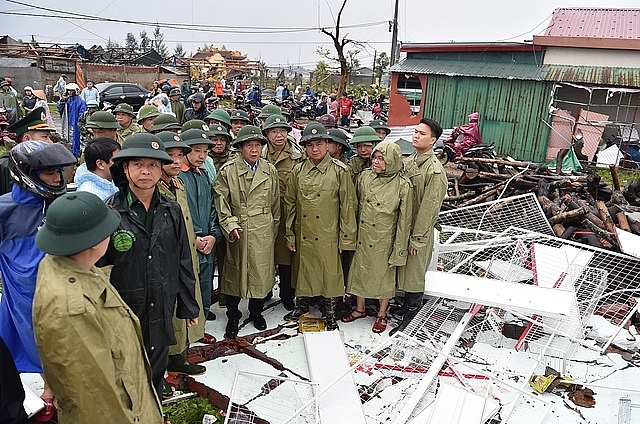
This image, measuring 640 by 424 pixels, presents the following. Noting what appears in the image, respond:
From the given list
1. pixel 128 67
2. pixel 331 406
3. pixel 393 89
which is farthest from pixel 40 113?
pixel 128 67

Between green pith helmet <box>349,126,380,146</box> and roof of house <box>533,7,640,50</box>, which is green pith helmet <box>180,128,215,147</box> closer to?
green pith helmet <box>349,126,380,146</box>

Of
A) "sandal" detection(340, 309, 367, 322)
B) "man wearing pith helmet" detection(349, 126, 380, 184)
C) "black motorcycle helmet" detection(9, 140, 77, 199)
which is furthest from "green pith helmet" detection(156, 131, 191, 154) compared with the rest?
"sandal" detection(340, 309, 367, 322)

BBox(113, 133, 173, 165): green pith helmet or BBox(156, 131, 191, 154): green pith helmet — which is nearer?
BBox(113, 133, 173, 165): green pith helmet

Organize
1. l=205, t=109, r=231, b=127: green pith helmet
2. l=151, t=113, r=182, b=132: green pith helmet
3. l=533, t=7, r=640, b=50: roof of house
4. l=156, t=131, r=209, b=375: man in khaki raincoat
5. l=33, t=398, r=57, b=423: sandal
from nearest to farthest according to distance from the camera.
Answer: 1. l=33, t=398, r=57, b=423: sandal
2. l=156, t=131, r=209, b=375: man in khaki raincoat
3. l=151, t=113, r=182, b=132: green pith helmet
4. l=205, t=109, r=231, b=127: green pith helmet
5. l=533, t=7, r=640, b=50: roof of house

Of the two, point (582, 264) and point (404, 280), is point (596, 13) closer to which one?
point (582, 264)

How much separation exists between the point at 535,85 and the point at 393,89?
441 cm

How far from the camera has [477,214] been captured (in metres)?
6.30

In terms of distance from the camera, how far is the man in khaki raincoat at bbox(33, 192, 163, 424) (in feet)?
5.28

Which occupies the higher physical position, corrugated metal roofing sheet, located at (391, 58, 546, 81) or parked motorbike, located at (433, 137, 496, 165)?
corrugated metal roofing sheet, located at (391, 58, 546, 81)

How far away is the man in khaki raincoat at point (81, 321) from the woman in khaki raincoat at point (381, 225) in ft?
8.09

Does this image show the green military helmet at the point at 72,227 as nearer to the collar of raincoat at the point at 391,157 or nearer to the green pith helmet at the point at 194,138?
the green pith helmet at the point at 194,138

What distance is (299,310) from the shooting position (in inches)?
175

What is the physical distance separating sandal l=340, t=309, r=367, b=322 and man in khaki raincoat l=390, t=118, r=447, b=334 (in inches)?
14.1

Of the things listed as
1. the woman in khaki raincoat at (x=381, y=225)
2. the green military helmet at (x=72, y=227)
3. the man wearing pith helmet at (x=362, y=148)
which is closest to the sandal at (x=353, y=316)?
the woman in khaki raincoat at (x=381, y=225)
